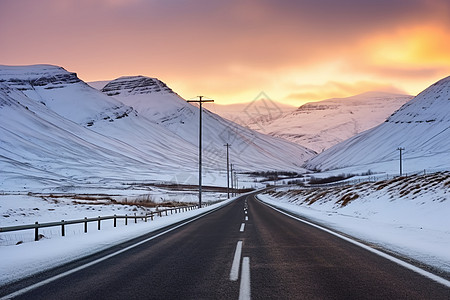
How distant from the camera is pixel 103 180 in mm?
139625

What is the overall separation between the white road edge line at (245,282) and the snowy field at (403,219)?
12.6 feet

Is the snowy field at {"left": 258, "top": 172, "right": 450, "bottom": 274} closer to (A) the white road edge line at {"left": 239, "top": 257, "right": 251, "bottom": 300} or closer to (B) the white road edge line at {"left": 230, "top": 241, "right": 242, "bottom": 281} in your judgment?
(A) the white road edge line at {"left": 239, "top": 257, "right": 251, "bottom": 300}

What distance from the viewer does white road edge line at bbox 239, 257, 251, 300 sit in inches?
235

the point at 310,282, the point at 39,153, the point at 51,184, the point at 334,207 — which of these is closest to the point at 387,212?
the point at 334,207

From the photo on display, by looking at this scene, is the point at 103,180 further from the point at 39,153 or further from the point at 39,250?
the point at 39,250

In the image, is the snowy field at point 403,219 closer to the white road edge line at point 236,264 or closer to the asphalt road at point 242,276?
the asphalt road at point 242,276

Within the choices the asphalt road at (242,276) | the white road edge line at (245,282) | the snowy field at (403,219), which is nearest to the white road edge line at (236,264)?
the asphalt road at (242,276)

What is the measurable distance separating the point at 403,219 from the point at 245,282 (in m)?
15.3

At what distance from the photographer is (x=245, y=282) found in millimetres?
6812

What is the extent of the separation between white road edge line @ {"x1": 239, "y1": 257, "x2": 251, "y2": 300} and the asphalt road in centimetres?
2

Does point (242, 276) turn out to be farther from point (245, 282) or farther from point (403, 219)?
point (403, 219)

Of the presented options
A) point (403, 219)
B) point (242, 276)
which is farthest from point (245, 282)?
point (403, 219)

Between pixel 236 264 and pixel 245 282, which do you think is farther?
pixel 236 264

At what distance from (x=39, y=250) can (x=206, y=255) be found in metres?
4.88
